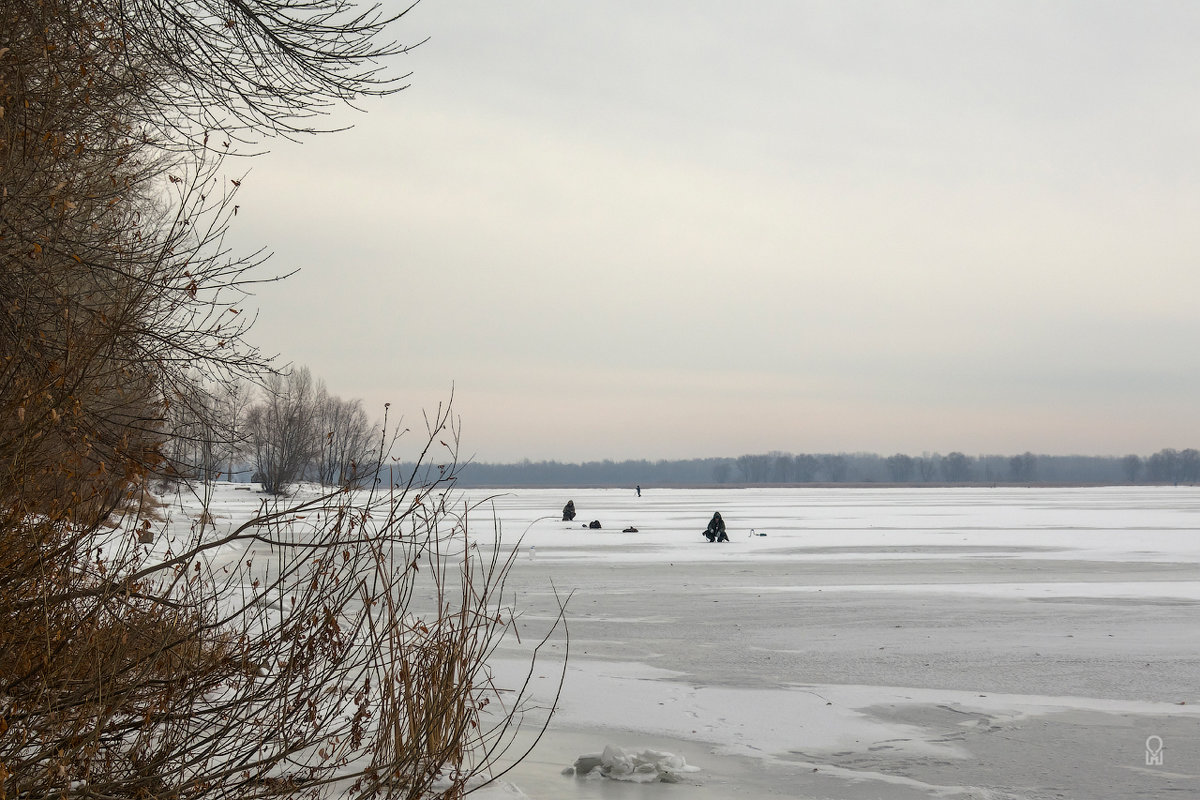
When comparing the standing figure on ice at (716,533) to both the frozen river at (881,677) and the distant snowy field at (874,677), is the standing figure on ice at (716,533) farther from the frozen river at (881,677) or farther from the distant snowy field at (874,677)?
the frozen river at (881,677)

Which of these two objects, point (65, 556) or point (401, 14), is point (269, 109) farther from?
point (65, 556)

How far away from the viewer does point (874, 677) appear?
9.91m

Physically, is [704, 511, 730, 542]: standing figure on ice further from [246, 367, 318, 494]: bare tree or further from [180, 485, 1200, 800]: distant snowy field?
[246, 367, 318, 494]: bare tree

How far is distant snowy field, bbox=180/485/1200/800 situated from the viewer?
21.9 ft

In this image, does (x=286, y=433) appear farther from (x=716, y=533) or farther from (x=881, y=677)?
(x=716, y=533)

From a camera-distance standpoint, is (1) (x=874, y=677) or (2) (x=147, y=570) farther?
Answer: (1) (x=874, y=677)

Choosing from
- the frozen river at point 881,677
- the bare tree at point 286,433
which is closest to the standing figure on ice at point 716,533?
the frozen river at point 881,677

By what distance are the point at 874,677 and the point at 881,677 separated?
6 cm

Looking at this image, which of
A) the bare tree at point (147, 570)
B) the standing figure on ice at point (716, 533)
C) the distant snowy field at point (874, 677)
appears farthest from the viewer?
the standing figure on ice at point (716, 533)

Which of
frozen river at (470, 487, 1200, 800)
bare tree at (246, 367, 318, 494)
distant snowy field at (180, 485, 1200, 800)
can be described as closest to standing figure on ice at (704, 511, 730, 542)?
distant snowy field at (180, 485, 1200, 800)

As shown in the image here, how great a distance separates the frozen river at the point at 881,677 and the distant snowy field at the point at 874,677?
3cm

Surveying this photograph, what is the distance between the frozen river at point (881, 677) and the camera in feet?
22.0

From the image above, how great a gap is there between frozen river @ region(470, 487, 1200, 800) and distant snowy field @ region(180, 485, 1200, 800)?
0.03 m

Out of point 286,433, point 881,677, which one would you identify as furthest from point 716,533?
point 286,433
